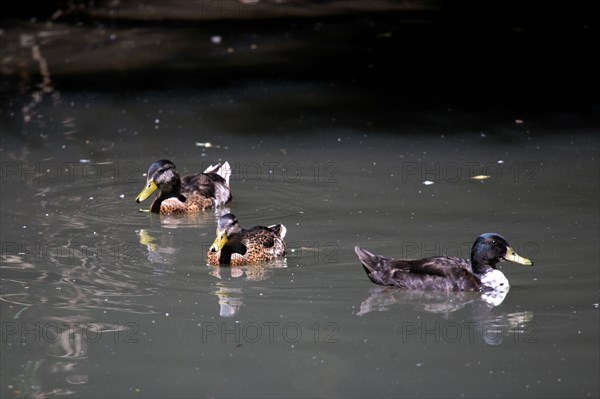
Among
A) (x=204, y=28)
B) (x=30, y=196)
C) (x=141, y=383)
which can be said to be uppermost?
(x=204, y=28)

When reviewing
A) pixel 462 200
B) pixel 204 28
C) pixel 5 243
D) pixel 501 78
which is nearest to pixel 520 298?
pixel 462 200

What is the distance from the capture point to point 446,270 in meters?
8.14

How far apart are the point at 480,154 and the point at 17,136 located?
516cm

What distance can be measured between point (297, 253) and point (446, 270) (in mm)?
1338

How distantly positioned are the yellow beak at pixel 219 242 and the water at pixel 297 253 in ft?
0.50

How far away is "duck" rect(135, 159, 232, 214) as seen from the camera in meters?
10.5

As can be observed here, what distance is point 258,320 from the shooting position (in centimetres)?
754

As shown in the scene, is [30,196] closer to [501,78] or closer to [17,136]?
[17,136]
